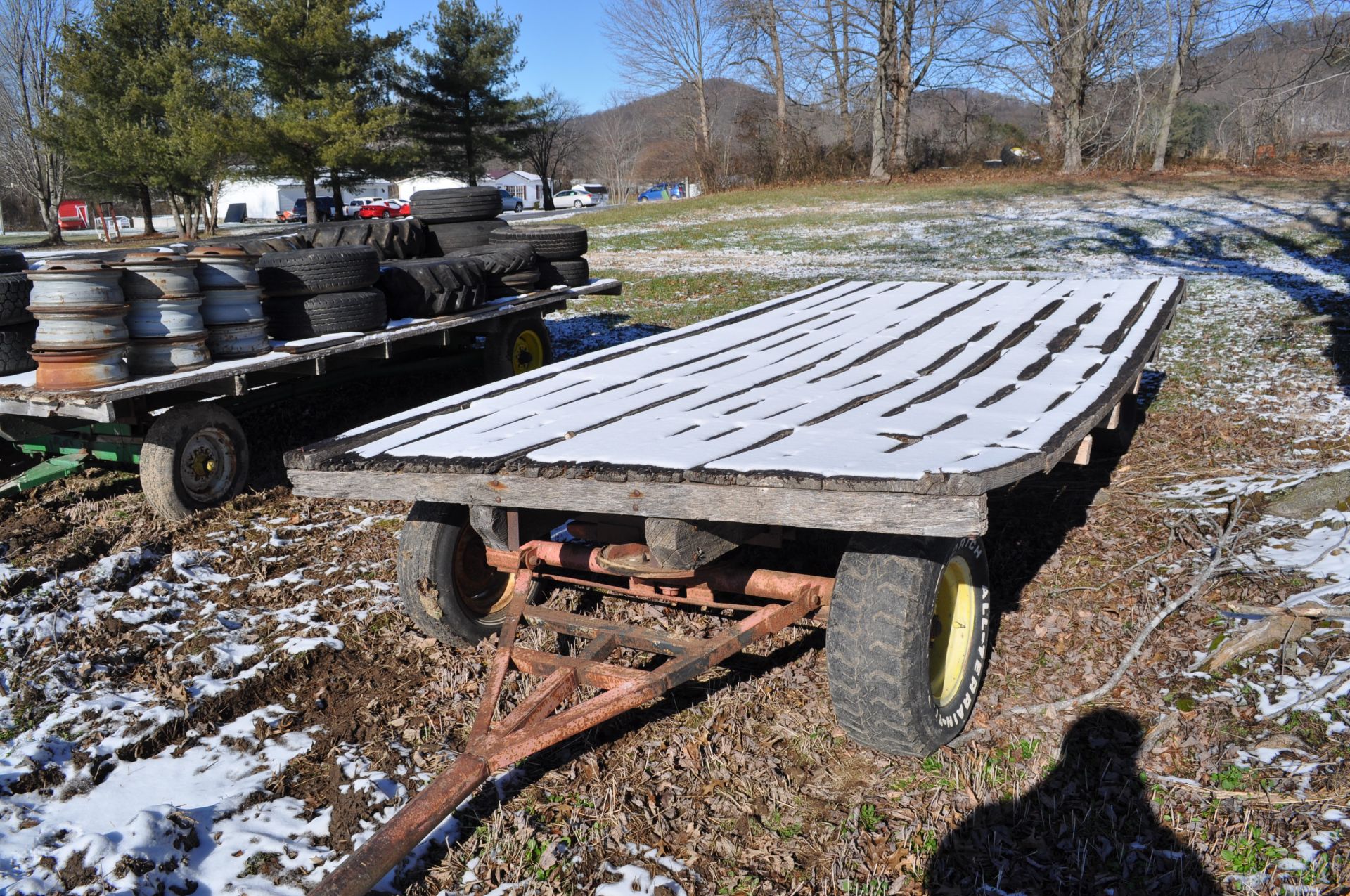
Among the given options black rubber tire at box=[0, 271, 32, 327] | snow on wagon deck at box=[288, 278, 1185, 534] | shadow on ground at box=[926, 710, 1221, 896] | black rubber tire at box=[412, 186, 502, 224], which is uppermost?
black rubber tire at box=[412, 186, 502, 224]

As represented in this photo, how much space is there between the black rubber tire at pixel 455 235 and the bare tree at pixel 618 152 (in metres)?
68.3

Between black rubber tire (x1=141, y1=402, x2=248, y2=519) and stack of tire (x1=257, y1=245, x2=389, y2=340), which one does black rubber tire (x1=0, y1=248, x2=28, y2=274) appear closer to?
stack of tire (x1=257, y1=245, x2=389, y2=340)

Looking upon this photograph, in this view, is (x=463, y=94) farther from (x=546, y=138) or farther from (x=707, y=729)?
(x=707, y=729)

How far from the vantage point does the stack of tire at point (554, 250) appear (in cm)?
897

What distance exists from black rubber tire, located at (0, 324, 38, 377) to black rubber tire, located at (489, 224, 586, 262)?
4.19 metres

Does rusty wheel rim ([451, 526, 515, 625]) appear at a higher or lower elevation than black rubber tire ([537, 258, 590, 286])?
lower

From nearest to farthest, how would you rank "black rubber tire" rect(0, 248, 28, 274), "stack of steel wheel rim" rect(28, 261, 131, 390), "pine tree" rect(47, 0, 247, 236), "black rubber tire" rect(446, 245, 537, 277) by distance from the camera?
"stack of steel wheel rim" rect(28, 261, 131, 390)
"black rubber tire" rect(0, 248, 28, 274)
"black rubber tire" rect(446, 245, 537, 277)
"pine tree" rect(47, 0, 247, 236)

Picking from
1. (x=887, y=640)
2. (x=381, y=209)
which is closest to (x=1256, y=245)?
(x=887, y=640)

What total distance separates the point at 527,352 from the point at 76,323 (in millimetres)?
4238

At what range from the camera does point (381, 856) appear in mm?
2312

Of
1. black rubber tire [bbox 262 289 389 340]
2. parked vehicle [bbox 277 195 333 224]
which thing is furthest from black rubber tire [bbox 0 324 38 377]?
parked vehicle [bbox 277 195 333 224]

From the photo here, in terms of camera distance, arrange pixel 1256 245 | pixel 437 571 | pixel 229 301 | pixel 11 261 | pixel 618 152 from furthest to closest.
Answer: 1. pixel 618 152
2. pixel 1256 245
3. pixel 11 261
4. pixel 229 301
5. pixel 437 571

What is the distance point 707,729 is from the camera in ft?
11.2

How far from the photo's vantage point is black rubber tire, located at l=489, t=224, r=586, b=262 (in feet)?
29.5
